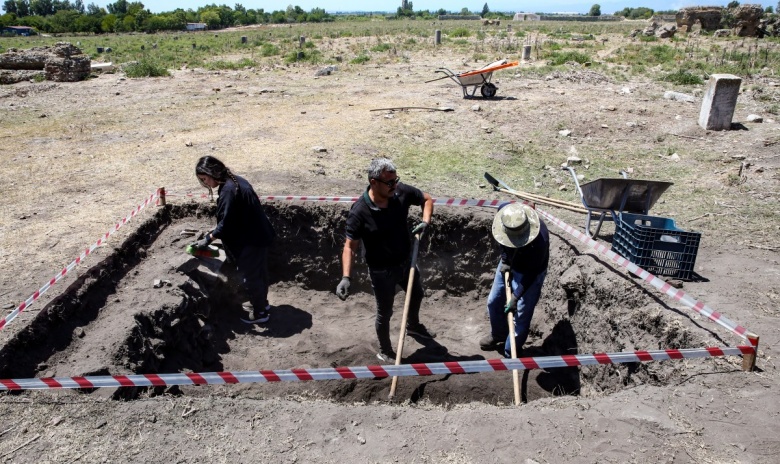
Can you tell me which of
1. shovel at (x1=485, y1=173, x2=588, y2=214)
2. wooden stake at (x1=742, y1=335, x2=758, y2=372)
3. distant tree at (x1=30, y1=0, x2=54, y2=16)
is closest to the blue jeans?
wooden stake at (x1=742, y1=335, x2=758, y2=372)

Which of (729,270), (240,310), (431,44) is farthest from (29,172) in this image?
(431,44)

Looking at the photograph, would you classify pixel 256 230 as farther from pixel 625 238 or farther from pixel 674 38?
pixel 674 38

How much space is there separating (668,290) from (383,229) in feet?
9.26

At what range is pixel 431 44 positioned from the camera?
99.2 ft

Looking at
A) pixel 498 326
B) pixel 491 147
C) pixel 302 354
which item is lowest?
pixel 302 354

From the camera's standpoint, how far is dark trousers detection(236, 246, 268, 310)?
591cm

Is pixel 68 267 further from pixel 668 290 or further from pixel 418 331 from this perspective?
pixel 668 290

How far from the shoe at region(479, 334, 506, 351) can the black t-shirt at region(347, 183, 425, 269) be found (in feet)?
5.49

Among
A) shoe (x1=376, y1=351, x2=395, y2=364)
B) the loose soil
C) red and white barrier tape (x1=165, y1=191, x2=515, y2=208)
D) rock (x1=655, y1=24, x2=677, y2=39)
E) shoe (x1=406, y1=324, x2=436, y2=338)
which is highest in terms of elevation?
rock (x1=655, y1=24, x2=677, y2=39)

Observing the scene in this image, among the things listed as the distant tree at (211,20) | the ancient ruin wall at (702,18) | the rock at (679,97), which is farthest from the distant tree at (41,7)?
the rock at (679,97)

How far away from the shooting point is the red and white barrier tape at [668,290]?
14.0 ft

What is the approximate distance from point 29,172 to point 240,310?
5.76 metres

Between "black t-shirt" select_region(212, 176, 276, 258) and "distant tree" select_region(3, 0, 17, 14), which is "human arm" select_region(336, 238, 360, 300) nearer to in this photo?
"black t-shirt" select_region(212, 176, 276, 258)

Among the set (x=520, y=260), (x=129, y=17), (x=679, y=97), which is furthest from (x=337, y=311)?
(x=129, y=17)
